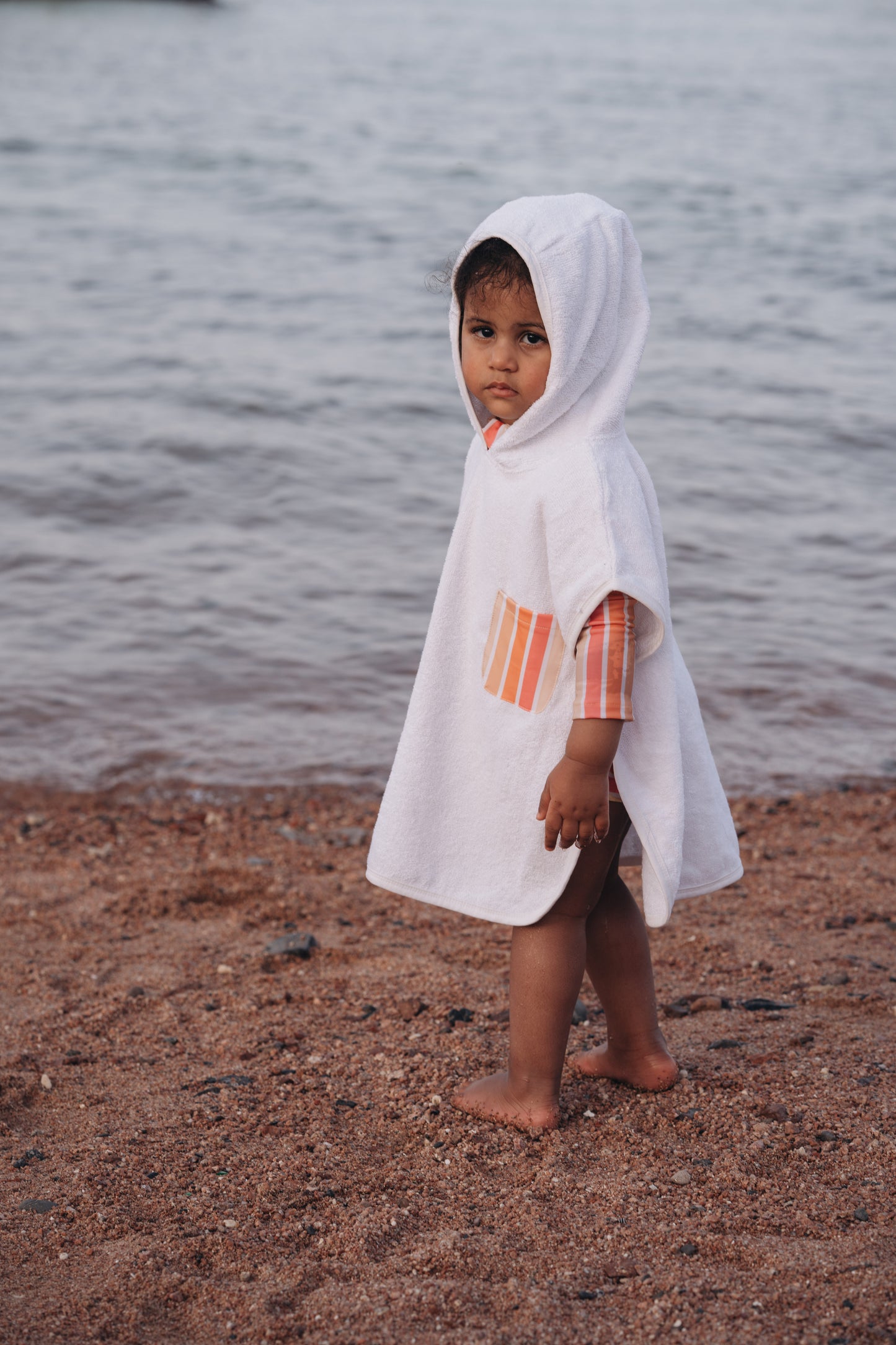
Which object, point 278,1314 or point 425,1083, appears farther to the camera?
point 425,1083

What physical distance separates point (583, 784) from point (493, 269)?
2.74 ft

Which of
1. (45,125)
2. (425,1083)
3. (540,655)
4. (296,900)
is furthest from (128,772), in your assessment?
(45,125)

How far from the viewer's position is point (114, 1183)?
7.07 ft

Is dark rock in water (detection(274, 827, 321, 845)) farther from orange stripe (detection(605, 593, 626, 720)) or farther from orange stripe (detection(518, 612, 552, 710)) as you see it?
orange stripe (detection(605, 593, 626, 720))

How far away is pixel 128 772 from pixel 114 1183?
247 cm

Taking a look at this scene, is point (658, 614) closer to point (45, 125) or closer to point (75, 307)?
point (75, 307)

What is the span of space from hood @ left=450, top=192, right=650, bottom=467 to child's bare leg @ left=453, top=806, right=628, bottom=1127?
66 cm

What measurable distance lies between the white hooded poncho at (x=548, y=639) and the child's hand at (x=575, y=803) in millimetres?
92

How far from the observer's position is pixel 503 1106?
7.77 feet

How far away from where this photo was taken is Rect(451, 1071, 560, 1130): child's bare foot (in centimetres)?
233

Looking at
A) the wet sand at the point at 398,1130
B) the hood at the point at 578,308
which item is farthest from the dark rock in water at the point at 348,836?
the hood at the point at 578,308

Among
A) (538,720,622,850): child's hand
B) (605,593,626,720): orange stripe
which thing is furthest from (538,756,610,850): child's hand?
(605,593,626,720): orange stripe

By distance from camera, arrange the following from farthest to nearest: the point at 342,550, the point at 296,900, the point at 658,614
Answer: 1. the point at 342,550
2. the point at 296,900
3. the point at 658,614

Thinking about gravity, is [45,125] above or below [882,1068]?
above
